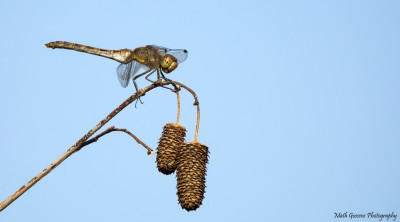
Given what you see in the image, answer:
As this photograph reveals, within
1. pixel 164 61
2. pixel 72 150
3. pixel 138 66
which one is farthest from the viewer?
pixel 138 66

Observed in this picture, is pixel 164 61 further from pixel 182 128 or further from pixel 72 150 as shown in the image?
pixel 72 150

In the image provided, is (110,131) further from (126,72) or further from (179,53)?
(179,53)

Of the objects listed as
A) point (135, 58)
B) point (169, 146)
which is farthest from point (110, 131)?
point (135, 58)

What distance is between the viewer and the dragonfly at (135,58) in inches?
255

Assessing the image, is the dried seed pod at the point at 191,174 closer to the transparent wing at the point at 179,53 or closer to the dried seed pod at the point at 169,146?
the dried seed pod at the point at 169,146

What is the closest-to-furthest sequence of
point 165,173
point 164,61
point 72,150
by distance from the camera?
point 72,150 → point 165,173 → point 164,61

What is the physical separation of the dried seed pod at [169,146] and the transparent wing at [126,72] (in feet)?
7.36

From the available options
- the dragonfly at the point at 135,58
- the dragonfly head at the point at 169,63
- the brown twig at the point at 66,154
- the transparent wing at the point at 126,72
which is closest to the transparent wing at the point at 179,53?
the dragonfly at the point at 135,58

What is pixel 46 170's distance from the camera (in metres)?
3.67

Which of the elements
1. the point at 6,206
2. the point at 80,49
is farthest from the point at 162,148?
the point at 80,49

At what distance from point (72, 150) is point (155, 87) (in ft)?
3.24

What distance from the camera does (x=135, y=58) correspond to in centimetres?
684

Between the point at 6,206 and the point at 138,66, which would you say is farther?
the point at 138,66

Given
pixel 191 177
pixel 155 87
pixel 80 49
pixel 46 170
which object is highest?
pixel 80 49
